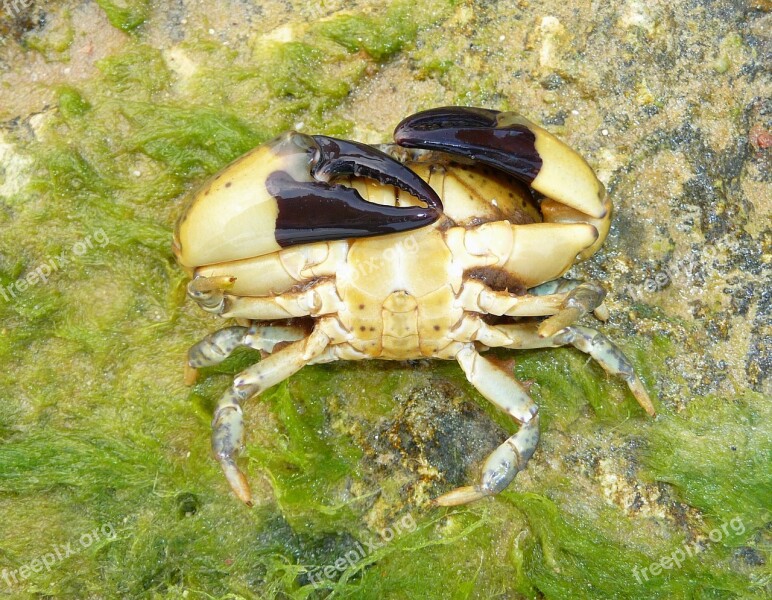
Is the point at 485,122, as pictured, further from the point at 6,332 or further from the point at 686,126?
the point at 6,332

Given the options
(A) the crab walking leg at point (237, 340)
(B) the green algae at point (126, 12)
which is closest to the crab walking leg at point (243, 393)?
(A) the crab walking leg at point (237, 340)

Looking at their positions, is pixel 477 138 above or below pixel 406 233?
above

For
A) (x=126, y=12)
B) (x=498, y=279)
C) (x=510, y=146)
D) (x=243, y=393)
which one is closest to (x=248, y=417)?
(x=243, y=393)

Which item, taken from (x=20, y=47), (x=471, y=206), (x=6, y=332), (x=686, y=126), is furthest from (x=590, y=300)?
(x=20, y=47)

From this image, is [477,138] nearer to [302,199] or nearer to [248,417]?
[302,199]

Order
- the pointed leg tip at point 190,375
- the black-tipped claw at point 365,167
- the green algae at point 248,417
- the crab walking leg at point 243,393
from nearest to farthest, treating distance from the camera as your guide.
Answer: the black-tipped claw at point 365,167 < the crab walking leg at point 243,393 < the green algae at point 248,417 < the pointed leg tip at point 190,375

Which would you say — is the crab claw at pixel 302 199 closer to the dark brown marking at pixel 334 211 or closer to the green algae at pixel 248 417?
the dark brown marking at pixel 334 211
